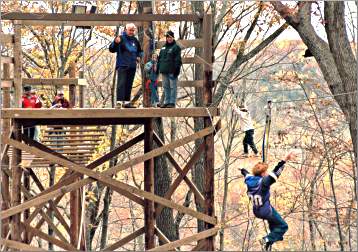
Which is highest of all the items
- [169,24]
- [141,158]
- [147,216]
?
[169,24]

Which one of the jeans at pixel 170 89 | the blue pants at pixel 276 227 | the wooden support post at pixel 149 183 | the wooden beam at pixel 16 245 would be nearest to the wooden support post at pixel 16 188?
the wooden beam at pixel 16 245

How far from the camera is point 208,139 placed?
1416cm

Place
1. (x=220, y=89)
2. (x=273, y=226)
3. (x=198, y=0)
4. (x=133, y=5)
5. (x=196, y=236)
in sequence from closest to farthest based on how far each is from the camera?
1. (x=273, y=226)
2. (x=196, y=236)
3. (x=198, y=0)
4. (x=220, y=89)
5. (x=133, y=5)

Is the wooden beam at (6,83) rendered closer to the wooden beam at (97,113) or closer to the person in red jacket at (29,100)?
the person in red jacket at (29,100)

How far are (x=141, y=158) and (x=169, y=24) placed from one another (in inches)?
456

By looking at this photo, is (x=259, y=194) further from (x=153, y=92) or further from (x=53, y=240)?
(x=53, y=240)

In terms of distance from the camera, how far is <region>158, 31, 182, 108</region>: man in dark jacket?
13562mm

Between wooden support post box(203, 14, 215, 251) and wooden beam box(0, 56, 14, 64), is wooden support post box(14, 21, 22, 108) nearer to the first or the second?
wooden beam box(0, 56, 14, 64)

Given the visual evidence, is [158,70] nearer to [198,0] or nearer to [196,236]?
[196,236]

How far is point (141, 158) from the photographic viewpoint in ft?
45.8

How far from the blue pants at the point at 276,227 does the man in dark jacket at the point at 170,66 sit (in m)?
3.25

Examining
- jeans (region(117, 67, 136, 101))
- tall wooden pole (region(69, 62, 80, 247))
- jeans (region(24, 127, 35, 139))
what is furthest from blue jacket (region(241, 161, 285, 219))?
tall wooden pole (region(69, 62, 80, 247))

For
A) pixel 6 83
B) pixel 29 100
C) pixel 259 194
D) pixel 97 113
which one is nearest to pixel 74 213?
pixel 29 100

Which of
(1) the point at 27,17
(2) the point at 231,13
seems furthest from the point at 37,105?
(2) the point at 231,13
